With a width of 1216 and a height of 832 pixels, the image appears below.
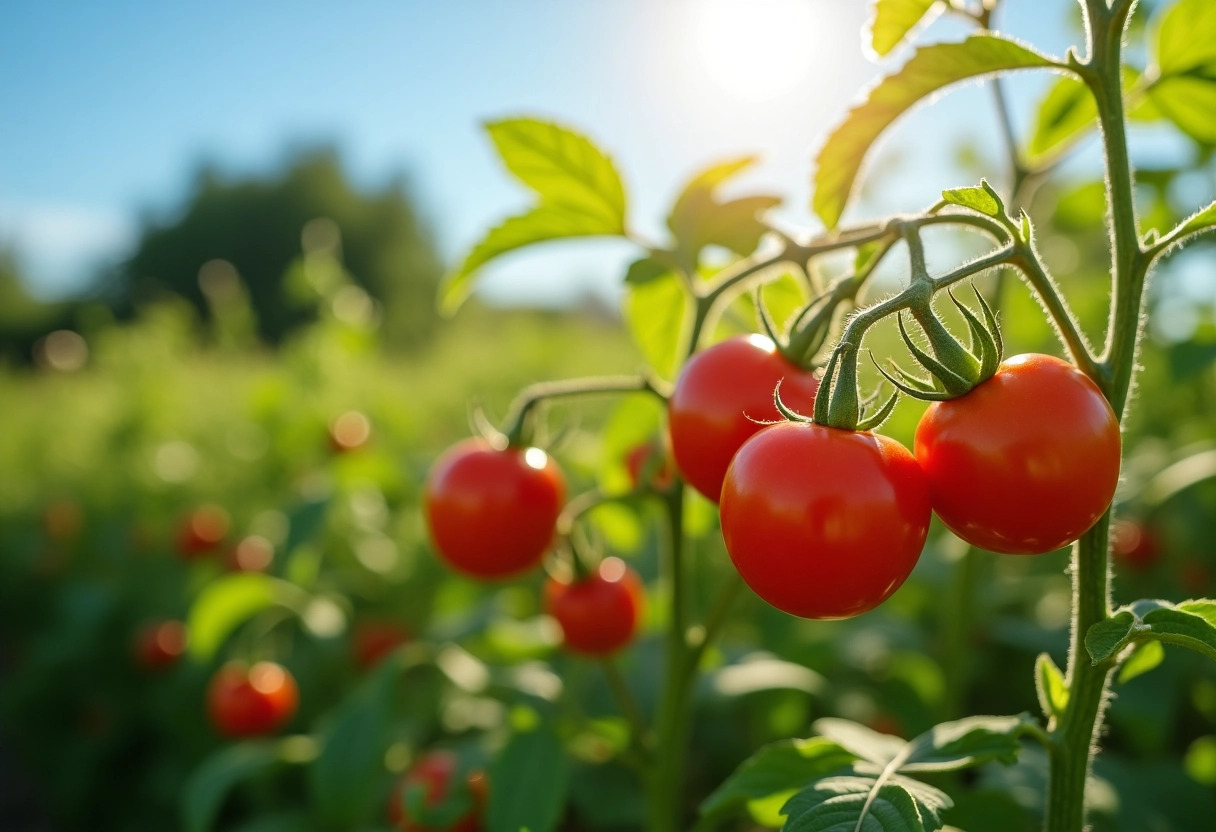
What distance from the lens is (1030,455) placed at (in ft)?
2.17

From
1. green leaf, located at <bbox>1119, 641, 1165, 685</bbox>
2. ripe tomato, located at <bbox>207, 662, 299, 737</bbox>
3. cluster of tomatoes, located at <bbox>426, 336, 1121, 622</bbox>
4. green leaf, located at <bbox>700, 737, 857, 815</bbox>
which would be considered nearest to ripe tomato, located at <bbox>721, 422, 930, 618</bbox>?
cluster of tomatoes, located at <bbox>426, 336, 1121, 622</bbox>

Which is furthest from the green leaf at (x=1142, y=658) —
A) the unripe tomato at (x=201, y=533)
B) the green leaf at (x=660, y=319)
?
the unripe tomato at (x=201, y=533)

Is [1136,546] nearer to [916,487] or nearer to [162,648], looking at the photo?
[916,487]

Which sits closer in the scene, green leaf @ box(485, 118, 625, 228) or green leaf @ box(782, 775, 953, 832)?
green leaf @ box(782, 775, 953, 832)

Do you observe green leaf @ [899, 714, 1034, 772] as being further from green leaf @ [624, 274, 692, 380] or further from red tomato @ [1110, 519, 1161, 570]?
red tomato @ [1110, 519, 1161, 570]

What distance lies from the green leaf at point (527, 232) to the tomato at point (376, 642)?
161 cm

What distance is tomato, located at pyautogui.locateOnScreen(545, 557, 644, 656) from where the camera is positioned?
54.3 inches

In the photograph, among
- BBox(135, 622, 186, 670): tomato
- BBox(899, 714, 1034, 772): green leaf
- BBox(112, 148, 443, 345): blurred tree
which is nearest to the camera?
BBox(899, 714, 1034, 772): green leaf

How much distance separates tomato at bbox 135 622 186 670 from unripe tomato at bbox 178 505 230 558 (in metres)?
0.34

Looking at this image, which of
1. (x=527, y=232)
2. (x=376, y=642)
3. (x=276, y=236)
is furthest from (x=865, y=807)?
(x=276, y=236)

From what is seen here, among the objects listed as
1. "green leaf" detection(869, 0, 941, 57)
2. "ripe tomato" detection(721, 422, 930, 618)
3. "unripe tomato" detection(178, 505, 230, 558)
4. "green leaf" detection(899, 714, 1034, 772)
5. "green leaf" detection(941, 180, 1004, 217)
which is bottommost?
"unripe tomato" detection(178, 505, 230, 558)

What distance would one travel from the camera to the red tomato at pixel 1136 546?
2080 mm

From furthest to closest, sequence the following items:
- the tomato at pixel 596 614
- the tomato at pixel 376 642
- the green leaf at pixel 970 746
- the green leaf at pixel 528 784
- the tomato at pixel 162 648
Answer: the tomato at pixel 162 648, the tomato at pixel 376 642, the tomato at pixel 596 614, the green leaf at pixel 528 784, the green leaf at pixel 970 746

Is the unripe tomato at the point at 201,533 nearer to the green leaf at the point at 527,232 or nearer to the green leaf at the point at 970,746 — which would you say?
the green leaf at the point at 527,232
